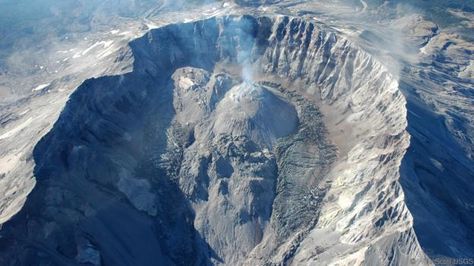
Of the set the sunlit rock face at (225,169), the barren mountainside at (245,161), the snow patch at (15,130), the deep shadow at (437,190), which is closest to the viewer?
the deep shadow at (437,190)

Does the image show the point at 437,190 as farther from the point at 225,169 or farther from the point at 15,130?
the point at 15,130

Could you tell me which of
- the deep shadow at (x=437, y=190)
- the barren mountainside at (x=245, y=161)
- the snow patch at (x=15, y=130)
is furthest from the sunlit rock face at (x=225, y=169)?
the snow patch at (x=15, y=130)

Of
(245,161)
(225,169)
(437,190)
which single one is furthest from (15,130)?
(437,190)

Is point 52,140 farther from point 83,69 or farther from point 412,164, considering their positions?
point 412,164

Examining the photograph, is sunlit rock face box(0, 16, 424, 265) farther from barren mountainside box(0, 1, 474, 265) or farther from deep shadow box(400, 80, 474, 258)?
deep shadow box(400, 80, 474, 258)

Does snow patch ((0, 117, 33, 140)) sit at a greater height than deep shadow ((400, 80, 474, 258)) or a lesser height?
greater

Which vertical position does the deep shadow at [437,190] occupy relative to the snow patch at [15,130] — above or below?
below

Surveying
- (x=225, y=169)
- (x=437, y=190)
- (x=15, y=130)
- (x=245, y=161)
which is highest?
(x=15, y=130)

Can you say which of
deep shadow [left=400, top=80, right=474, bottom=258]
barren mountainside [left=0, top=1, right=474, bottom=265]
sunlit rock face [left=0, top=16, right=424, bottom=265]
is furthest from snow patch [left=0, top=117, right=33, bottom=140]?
deep shadow [left=400, top=80, right=474, bottom=258]

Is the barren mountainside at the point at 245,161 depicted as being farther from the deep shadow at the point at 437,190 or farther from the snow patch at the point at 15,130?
the snow patch at the point at 15,130
